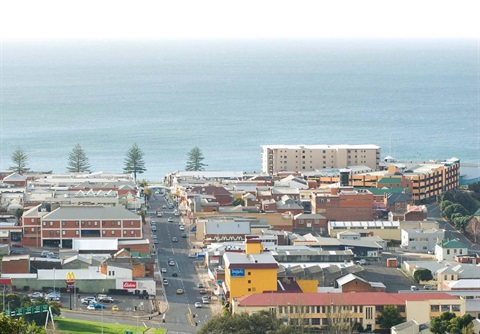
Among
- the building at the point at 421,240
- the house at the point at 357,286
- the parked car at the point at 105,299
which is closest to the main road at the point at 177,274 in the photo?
the parked car at the point at 105,299

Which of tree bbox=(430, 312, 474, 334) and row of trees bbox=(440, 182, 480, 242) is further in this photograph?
row of trees bbox=(440, 182, 480, 242)

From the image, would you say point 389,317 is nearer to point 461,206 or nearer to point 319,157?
point 461,206

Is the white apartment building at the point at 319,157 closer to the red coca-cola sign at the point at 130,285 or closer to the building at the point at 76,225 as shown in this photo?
the building at the point at 76,225

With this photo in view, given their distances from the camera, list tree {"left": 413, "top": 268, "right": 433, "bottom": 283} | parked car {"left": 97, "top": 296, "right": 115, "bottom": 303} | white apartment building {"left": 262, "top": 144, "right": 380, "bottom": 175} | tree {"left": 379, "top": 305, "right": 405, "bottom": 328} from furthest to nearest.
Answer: white apartment building {"left": 262, "top": 144, "right": 380, "bottom": 175} < tree {"left": 413, "top": 268, "right": 433, "bottom": 283} < parked car {"left": 97, "top": 296, "right": 115, "bottom": 303} < tree {"left": 379, "top": 305, "right": 405, "bottom": 328}

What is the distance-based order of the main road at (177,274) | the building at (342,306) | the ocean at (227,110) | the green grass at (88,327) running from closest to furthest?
the green grass at (88,327), the building at (342,306), the main road at (177,274), the ocean at (227,110)

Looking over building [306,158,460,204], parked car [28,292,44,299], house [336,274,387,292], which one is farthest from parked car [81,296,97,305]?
building [306,158,460,204]

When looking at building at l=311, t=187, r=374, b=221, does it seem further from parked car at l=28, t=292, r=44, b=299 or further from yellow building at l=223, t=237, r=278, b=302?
parked car at l=28, t=292, r=44, b=299

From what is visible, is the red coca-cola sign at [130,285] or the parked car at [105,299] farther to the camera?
the red coca-cola sign at [130,285]
